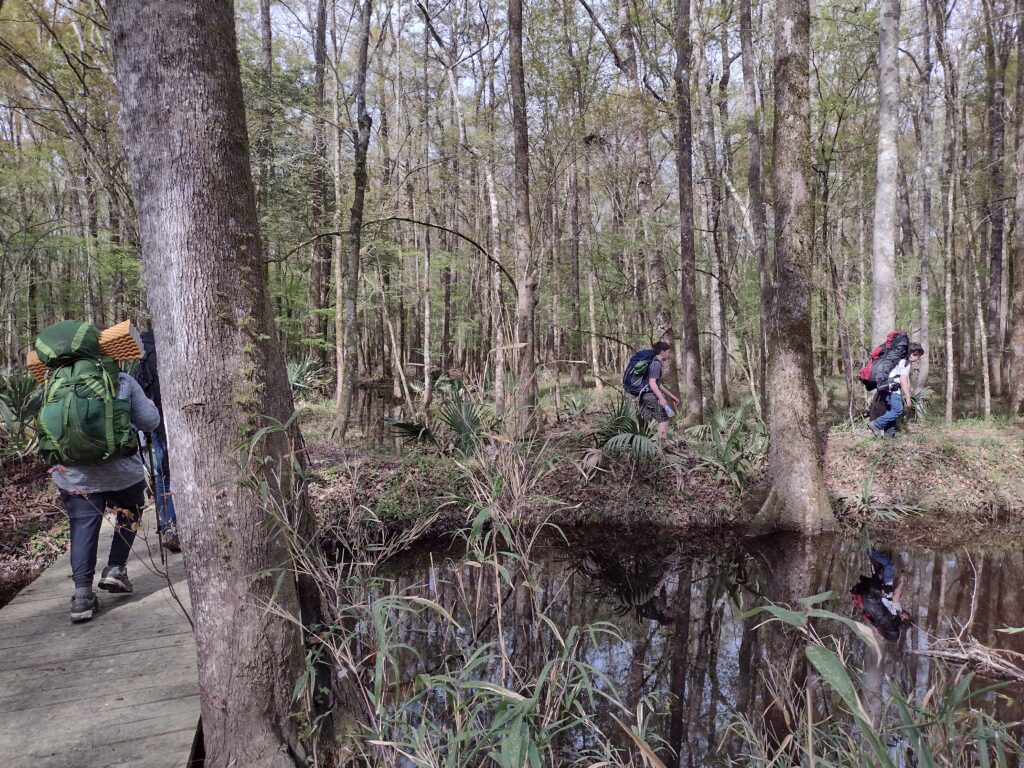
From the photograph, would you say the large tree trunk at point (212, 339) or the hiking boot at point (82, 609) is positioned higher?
the large tree trunk at point (212, 339)

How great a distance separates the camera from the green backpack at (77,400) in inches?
127

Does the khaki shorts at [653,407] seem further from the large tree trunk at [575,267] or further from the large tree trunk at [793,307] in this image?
the large tree trunk at [575,267]

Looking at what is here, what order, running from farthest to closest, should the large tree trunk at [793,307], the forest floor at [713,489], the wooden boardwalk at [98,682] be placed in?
the forest floor at [713,489] < the large tree trunk at [793,307] < the wooden boardwalk at [98,682]

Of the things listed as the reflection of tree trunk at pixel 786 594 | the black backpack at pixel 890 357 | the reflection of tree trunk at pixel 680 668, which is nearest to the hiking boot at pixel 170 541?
the reflection of tree trunk at pixel 680 668

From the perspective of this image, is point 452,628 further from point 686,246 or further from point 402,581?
point 686,246

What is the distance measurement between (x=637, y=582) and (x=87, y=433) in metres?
4.86

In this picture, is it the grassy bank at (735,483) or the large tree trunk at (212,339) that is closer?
the large tree trunk at (212,339)

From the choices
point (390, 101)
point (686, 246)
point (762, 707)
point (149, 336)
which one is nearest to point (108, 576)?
point (149, 336)

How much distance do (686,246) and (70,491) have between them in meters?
9.62

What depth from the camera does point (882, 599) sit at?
5133 millimetres

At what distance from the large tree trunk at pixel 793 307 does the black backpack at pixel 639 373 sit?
1841 millimetres

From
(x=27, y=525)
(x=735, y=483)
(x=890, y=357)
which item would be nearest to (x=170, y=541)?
(x=27, y=525)

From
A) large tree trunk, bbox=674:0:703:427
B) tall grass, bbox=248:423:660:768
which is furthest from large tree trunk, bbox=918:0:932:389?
tall grass, bbox=248:423:660:768

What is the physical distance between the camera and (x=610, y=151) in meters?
16.7
